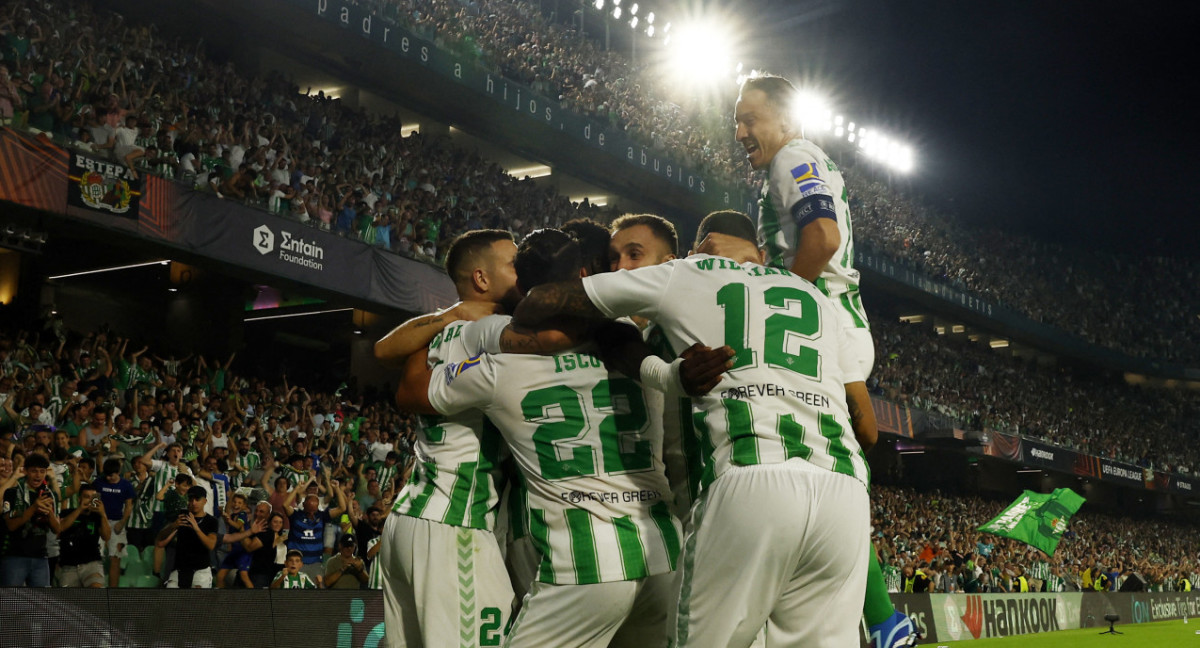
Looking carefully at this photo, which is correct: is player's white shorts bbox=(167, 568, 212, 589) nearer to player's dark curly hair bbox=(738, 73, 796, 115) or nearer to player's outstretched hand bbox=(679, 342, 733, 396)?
player's dark curly hair bbox=(738, 73, 796, 115)

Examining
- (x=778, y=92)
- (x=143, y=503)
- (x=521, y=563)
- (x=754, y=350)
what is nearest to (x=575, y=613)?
(x=521, y=563)

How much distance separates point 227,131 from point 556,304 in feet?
48.3

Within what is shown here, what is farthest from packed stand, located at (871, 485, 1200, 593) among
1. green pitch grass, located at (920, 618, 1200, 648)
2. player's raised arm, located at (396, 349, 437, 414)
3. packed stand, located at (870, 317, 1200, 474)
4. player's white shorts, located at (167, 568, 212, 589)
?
player's raised arm, located at (396, 349, 437, 414)

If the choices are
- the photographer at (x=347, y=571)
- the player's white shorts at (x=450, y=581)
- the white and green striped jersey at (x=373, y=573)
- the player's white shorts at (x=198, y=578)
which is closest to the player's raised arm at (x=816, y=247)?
the player's white shorts at (x=450, y=581)

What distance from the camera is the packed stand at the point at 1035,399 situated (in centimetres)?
3741

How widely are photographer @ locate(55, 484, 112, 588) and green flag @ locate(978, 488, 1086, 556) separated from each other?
662 inches

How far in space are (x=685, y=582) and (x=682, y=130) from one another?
3010cm

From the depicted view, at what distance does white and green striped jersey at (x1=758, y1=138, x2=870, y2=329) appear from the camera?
13.7ft

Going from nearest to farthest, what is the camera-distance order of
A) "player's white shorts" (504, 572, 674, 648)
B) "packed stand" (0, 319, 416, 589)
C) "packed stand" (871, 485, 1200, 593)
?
"player's white shorts" (504, 572, 674, 648), "packed stand" (0, 319, 416, 589), "packed stand" (871, 485, 1200, 593)

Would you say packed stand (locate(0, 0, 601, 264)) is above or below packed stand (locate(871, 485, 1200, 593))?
above

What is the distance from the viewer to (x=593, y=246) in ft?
13.8

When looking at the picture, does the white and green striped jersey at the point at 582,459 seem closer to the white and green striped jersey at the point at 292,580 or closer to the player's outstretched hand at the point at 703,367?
the player's outstretched hand at the point at 703,367

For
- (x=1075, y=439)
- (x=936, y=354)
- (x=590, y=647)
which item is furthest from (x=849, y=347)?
(x=1075, y=439)

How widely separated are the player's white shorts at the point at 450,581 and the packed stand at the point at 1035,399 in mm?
30085
